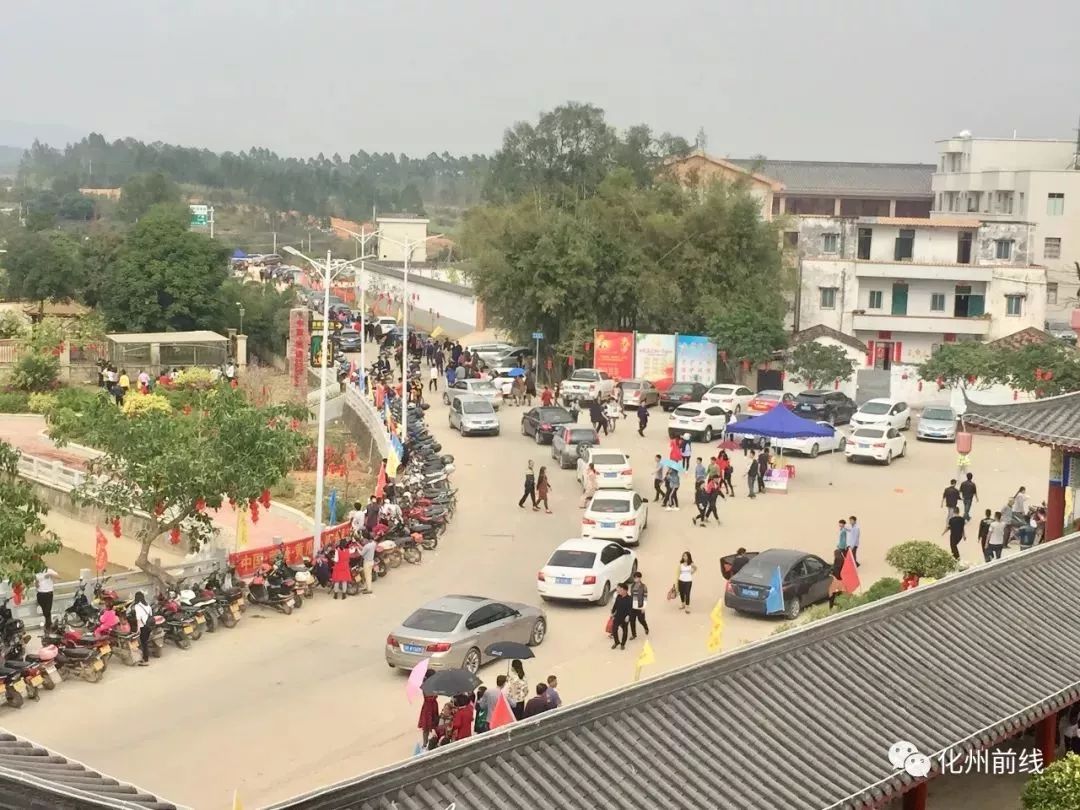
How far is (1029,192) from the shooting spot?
69875mm

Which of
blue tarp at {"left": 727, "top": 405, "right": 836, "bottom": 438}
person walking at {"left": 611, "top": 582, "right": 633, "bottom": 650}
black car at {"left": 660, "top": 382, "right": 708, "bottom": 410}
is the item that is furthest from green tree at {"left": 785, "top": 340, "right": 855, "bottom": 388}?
person walking at {"left": 611, "top": 582, "right": 633, "bottom": 650}

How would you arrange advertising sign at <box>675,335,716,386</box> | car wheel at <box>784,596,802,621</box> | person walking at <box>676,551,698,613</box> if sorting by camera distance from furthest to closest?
advertising sign at <box>675,335,716,386</box>
person walking at <box>676,551,698,613</box>
car wheel at <box>784,596,802,621</box>

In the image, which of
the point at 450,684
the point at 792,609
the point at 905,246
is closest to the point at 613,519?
the point at 792,609

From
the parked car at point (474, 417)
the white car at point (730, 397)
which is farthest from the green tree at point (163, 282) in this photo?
the white car at point (730, 397)

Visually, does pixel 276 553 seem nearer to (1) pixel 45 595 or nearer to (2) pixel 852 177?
(1) pixel 45 595

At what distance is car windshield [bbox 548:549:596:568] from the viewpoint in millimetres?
23750

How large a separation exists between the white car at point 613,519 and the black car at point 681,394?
19.3 meters

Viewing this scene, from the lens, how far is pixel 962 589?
14.1 m

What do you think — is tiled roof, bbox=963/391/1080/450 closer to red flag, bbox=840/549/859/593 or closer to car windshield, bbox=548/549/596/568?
red flag, bbox=840/549/859/593

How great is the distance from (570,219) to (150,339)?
17.1m

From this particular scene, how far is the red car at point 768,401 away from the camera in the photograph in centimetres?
4453

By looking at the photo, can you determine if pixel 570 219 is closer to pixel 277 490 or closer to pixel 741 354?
pixel 741 354

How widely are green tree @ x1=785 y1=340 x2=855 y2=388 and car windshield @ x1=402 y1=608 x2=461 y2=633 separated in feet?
99.6

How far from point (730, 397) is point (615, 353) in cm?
760
